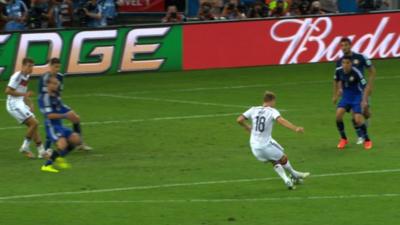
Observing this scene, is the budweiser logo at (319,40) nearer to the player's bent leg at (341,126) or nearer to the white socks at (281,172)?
the player's bent leg at (341,126)

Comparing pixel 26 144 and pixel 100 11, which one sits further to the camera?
pixel 100 11

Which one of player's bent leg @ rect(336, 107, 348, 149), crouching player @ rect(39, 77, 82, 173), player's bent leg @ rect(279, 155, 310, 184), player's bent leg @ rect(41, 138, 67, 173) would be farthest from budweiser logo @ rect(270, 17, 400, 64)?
player's bent leg @ rect(279, 155, 310, 184)

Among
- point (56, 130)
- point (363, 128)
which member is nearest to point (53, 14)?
point (363, 128)

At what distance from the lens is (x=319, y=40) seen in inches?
1539

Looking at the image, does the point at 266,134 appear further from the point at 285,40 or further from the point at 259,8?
the point at 259,8

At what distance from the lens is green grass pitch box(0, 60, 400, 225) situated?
18.2 metres

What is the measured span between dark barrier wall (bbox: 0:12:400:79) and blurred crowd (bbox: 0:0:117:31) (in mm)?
2873

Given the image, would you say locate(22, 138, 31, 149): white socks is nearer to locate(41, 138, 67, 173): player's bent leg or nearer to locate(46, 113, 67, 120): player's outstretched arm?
locate(41, 138, 67, 173): player's bent leg

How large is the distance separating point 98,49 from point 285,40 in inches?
240

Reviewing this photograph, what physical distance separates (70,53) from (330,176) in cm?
1583

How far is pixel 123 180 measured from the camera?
70.3 ft

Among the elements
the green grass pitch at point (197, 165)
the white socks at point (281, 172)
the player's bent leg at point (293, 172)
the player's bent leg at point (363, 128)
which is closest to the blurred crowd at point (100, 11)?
the green grass pitch at point (197, 165)

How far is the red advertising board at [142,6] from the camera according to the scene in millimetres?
47562

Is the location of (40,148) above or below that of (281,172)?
below
